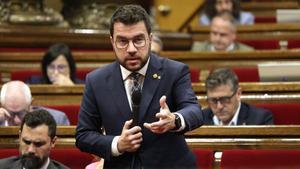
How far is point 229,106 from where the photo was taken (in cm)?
272

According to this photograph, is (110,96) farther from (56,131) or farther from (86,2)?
(86,2)

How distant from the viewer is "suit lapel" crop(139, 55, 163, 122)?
1728mm

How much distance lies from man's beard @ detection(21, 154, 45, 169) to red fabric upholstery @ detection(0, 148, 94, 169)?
166mm

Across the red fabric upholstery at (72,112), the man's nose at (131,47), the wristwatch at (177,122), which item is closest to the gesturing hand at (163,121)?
the wristwatch at (177,122)

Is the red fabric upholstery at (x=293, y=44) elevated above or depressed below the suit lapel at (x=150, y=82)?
below

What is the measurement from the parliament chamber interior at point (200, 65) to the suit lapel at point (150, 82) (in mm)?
498

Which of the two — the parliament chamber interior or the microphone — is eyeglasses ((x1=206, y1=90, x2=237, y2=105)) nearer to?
the parliament chamber interior

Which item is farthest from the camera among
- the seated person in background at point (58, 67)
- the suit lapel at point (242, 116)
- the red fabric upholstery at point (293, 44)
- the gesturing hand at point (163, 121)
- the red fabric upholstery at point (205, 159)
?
the red fabric upholstery at point (293, 44)

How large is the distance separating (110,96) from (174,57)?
1769 millimetres

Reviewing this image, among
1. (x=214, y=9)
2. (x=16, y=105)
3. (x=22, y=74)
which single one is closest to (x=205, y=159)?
(x=16, y=105)

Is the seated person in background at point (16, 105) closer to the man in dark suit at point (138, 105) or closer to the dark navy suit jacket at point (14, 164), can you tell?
the dark navy suit jacket at point (14, 164)

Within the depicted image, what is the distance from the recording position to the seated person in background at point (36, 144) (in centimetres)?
212

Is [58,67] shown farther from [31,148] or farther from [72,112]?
[31,148]

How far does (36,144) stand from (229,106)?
797 millimetres
